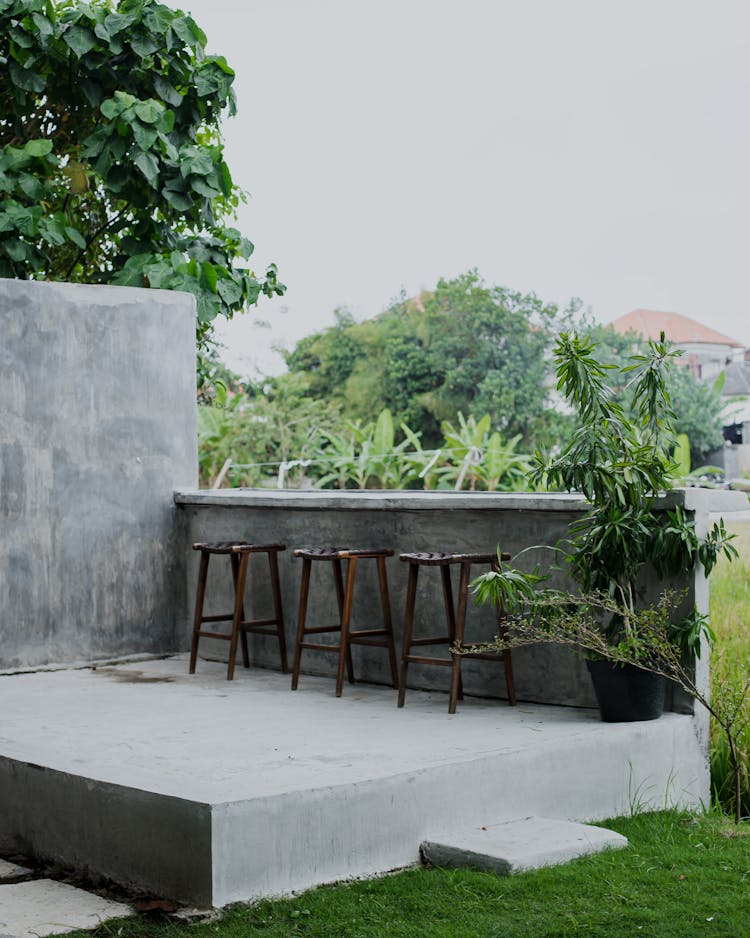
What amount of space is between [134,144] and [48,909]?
17.1 feet

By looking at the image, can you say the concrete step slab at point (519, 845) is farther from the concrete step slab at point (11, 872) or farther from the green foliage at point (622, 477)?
the concrete step slab at point (11, 872)

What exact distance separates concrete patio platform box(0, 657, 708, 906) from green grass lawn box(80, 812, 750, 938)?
0.16 meters

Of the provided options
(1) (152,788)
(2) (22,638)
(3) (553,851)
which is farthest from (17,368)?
(3) (553,851)

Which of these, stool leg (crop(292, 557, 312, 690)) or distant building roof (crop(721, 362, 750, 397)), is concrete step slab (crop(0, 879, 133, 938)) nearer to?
stool leg (crop(292, 557, 312, 690))

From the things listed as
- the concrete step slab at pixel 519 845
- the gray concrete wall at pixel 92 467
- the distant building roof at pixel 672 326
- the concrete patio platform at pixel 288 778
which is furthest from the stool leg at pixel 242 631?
the distant building roof at pixel 672 326

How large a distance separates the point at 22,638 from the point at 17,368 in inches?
54.0

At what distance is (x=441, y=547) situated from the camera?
5.58 m

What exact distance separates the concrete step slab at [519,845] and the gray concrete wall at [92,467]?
3.14 metres

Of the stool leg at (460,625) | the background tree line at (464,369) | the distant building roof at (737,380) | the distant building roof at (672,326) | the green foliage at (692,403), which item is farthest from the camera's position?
the distant building roof at (672,326)

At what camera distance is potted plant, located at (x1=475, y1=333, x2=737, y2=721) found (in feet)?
15.6

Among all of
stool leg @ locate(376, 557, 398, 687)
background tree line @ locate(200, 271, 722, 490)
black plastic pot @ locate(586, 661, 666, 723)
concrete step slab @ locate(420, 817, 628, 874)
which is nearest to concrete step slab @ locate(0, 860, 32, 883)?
concrete step slab @ locate(420, 817, 628, 874)

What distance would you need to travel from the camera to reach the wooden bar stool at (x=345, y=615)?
5430mm

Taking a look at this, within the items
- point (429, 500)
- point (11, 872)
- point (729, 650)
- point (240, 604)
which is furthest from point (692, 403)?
point (11, 872)

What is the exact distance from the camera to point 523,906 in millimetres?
3479
